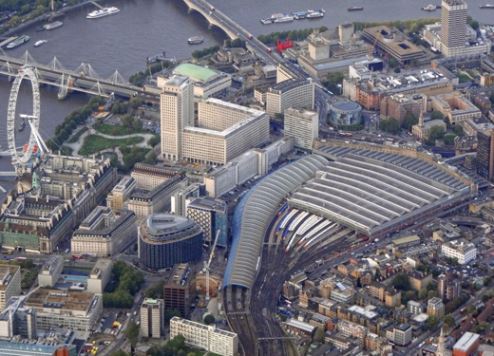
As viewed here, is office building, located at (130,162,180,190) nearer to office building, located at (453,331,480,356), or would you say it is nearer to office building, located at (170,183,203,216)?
office building, located at (170,183,203,216)

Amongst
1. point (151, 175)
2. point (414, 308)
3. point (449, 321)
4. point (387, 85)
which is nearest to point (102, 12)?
point (387, 85)

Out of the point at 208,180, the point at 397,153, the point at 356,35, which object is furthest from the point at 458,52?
the point at 208,180

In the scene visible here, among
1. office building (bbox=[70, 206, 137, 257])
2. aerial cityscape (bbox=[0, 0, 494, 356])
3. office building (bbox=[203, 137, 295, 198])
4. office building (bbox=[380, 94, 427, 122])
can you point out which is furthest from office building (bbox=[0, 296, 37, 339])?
office building (bbox=[380, 94, 427, 122])

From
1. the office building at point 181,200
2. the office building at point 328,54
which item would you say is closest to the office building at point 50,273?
the office building at point 181,200

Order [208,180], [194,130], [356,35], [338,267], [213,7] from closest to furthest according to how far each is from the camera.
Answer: [338,267] < [208,180] < [194,130] < [356,35] < [213,7]

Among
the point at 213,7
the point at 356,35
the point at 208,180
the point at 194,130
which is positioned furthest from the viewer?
the point at 213,7

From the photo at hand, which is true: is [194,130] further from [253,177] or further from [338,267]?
[338,267]

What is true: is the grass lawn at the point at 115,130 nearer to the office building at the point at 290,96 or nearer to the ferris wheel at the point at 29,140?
the ferris wheel at the point at 29,140
